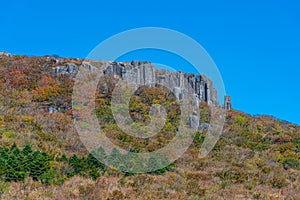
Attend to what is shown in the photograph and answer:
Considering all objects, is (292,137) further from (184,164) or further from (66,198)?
(66,198)

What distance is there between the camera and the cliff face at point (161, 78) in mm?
55688

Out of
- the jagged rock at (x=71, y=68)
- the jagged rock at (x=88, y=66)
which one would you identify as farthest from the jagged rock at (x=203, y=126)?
the jagged rock at (x=88, y=66)

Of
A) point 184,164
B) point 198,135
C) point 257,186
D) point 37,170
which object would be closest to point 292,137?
point 198,135

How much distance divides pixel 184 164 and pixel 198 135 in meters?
8.93

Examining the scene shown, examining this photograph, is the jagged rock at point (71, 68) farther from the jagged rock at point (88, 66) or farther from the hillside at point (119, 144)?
the hillside at point (119, 144)

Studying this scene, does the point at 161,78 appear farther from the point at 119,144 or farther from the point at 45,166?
the point at 45,166

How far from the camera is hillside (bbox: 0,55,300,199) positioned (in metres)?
18.8

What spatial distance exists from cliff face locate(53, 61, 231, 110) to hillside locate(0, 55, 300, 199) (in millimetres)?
2834

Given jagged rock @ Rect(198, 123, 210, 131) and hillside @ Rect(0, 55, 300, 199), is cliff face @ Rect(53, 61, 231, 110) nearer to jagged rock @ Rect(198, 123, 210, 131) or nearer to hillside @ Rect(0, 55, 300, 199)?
hillside @ Rect(0, 55, 300, 199)

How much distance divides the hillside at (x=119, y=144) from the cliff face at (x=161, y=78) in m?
2.83

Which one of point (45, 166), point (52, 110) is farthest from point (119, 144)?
point (52, 110)

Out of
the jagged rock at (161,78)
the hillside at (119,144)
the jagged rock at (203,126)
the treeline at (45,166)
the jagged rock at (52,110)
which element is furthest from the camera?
the jagged rock at (161,78)

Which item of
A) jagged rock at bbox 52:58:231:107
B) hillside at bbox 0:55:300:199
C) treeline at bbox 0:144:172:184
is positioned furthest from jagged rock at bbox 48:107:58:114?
treeline at bbox 0:144:172:184

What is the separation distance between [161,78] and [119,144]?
2910 centimetres
